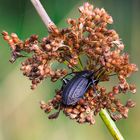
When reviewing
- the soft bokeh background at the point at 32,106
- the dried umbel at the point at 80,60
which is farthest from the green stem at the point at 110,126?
the soft bokeh background at the point at 32,106

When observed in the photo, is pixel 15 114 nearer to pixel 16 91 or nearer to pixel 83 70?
pixel 16 91

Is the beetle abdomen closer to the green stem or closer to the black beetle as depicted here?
the black beetle

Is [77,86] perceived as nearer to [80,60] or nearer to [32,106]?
[80,60]

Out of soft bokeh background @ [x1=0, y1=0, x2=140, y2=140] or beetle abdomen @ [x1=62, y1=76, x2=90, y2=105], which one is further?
soft bokeh background @ [x1=0, y1=0, x2=140, y2=140]

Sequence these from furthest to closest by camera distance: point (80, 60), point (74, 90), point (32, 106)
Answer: point (32, 106), point (74, 90), point (80, 60)

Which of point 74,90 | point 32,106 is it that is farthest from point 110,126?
point 32,106

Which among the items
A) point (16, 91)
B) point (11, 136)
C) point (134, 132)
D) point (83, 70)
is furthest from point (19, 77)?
point (83, 70)

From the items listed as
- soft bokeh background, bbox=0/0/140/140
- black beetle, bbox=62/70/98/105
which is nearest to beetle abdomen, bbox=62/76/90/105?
black beetle, bbox=62/70/98/105

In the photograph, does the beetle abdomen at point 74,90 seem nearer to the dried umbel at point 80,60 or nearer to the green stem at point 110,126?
the dried umbel at point 80,60
